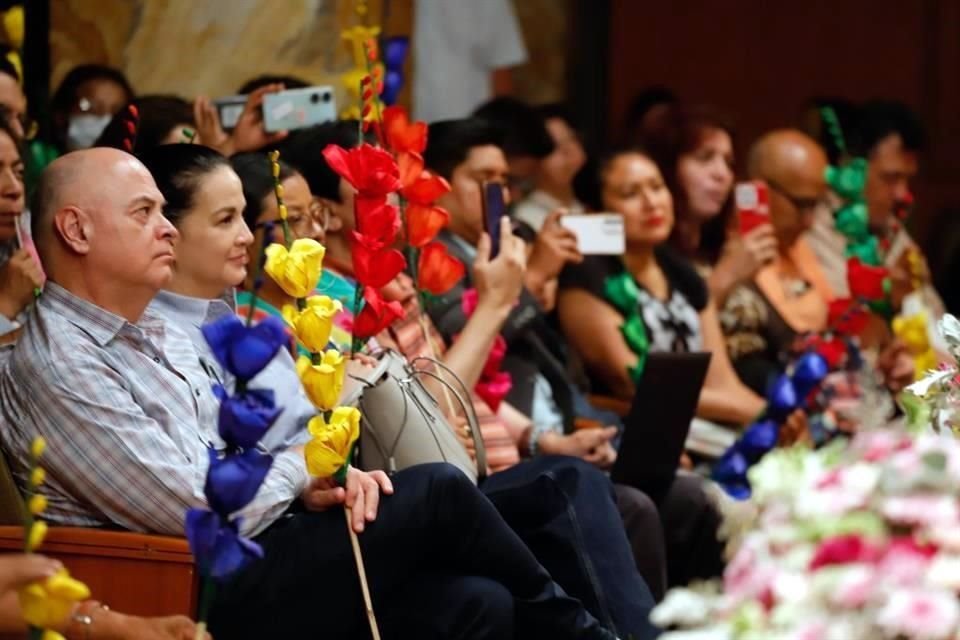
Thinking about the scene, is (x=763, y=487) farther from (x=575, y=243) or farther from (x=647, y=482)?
(x=575, y=243)

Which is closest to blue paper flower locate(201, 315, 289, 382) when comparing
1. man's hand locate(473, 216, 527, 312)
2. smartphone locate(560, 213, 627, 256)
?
man's hand locate(473, 216, 527, 312)

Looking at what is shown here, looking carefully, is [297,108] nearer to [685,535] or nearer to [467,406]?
[467,406]

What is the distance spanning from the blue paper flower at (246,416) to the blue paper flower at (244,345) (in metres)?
0.03

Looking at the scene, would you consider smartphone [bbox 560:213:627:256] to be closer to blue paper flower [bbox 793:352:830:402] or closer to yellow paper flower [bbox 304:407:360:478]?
blue paper flower [bbox 793:352:830:402]

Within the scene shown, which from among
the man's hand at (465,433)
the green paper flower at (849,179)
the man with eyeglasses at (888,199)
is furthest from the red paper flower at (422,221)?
the man with eyeglasses at (888,199)

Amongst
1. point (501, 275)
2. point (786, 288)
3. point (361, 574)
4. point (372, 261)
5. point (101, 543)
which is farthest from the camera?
point (786, 288)

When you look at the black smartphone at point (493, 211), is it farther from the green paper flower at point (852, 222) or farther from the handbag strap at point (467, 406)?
the green paper flower at point (852, 222)

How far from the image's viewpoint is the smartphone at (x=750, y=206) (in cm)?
469

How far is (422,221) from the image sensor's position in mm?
3266

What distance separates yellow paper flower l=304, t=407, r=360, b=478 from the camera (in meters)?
2.47

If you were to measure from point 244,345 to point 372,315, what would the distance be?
750 mm

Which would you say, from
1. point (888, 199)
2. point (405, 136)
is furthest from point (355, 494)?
point (888, 199)

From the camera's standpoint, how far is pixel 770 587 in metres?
1.76

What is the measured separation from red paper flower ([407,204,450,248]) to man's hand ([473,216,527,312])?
247 millimetres
